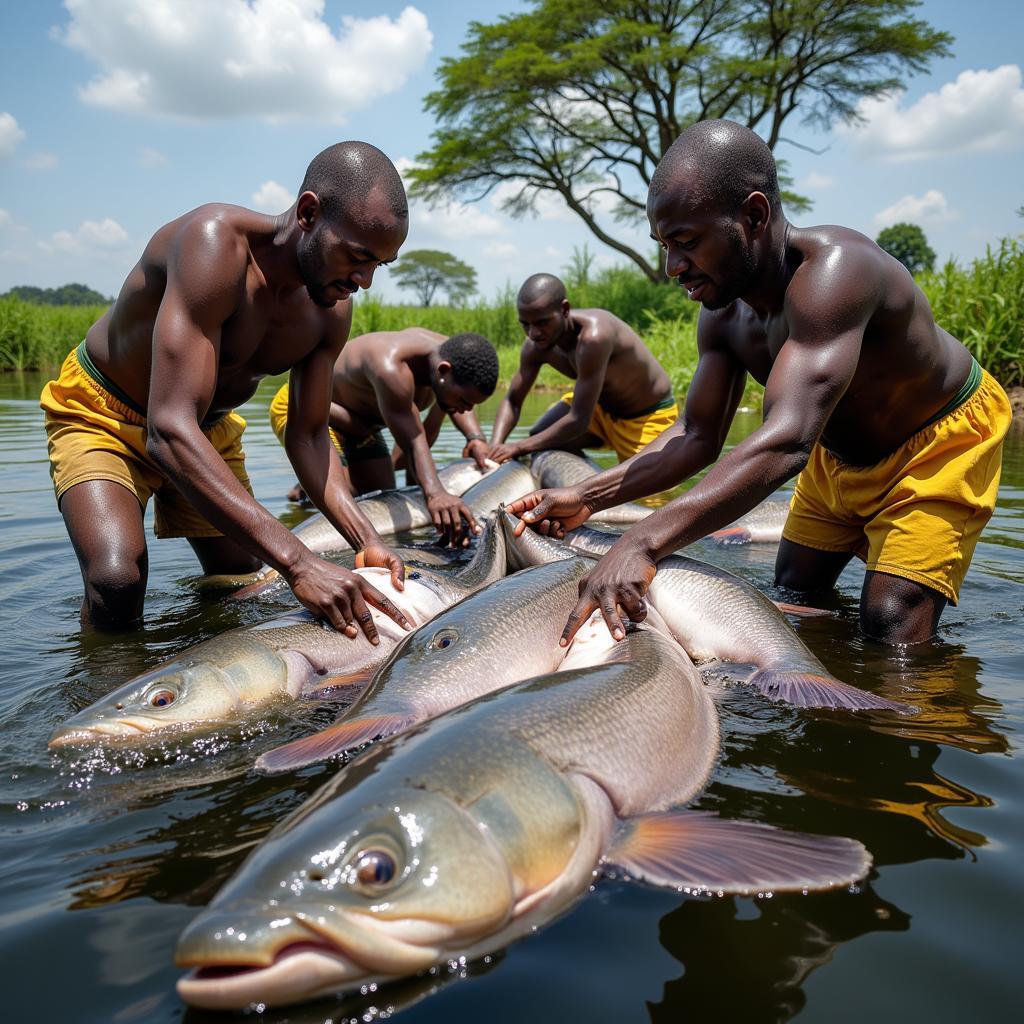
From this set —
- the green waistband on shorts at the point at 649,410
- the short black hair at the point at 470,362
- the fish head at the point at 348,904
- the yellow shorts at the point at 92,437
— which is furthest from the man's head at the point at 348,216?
the green waistband on shorts at the point at 649,410

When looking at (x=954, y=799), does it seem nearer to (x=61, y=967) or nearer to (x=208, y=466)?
(x=61, y=967)

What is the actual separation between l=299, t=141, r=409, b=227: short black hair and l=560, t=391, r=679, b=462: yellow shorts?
5.09 metres

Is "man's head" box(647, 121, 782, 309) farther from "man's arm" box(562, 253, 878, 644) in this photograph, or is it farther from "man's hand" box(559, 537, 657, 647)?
"man's hand" box(559, 537, 657, 647)

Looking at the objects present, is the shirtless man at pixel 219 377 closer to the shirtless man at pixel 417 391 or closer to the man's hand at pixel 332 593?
the man's hand at pixel 332 593

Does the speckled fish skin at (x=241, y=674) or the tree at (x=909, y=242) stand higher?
the tree at (x=909, y=242)

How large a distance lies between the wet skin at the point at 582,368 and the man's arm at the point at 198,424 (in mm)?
4058

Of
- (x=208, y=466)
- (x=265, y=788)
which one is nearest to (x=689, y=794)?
(x=265, y=788)

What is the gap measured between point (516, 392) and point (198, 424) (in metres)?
5.92

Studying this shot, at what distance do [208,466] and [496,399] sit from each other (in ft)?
55.7

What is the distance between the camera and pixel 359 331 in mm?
22578

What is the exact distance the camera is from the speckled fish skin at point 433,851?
5.39ft

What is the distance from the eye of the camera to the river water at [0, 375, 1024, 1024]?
180 centimetres

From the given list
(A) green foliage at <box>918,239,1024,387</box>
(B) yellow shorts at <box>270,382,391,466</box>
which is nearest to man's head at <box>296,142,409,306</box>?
(B) yellow shorts at <box>270,382,391,466</box>

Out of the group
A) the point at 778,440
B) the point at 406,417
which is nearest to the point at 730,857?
the point at 778,440
